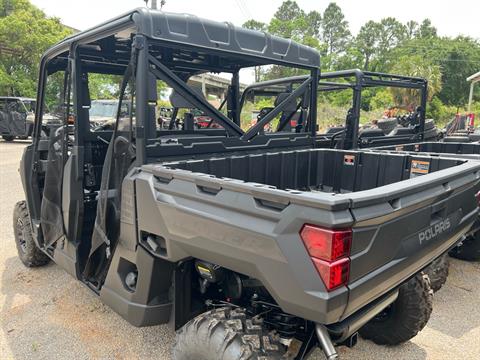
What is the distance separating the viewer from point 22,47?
23.1 metres

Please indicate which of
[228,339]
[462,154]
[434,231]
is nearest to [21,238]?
[228,339]

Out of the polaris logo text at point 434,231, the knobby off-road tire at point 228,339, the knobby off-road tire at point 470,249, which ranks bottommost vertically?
the knobby off-road tire at point 470,249

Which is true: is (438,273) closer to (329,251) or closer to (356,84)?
(329,251)

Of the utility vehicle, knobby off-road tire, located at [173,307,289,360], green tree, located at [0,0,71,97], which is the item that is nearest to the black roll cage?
the utility vehicle

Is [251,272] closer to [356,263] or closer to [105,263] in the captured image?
[356,263]

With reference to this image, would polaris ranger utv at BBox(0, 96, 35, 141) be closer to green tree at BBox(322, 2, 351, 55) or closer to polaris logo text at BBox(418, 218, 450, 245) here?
polaris logo text at BBox(418, 218, 450, 245)

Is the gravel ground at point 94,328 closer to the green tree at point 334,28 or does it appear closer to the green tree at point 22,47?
the green tree at point 22,47

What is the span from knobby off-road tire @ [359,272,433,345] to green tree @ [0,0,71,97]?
80.8 ft

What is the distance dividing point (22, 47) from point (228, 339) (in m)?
26.7

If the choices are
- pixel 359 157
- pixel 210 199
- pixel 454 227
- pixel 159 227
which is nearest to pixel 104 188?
pixel 159 227

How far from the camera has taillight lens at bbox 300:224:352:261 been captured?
1394 mm

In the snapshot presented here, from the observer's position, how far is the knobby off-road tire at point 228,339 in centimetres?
174

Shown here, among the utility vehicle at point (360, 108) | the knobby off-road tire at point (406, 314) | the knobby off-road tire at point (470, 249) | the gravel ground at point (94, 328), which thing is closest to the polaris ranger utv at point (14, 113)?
the utility vehicle at point (360, 108)

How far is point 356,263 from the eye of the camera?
151 centimetres
